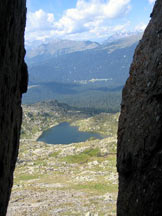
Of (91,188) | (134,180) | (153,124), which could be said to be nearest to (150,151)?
(153,124)

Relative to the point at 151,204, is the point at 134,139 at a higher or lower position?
higher

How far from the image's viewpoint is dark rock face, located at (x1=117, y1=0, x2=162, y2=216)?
44.3 ft

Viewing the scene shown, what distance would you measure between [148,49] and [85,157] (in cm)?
12348

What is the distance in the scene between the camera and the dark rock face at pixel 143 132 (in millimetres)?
13492

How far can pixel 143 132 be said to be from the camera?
15.4 meters

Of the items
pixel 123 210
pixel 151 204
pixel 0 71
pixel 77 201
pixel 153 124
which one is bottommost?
pixel 77 201

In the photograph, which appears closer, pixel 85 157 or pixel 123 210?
pixel 123 210

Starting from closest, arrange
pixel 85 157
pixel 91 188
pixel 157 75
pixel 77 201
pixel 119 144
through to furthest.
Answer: pixel 157 75
pixel 119 144
pixel 77 201
pixel 91 188
pixel 85 157

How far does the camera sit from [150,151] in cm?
1423

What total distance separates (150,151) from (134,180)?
2786 millimetres

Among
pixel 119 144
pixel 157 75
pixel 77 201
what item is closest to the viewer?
pixel 157 75

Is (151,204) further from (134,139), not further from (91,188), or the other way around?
(91,188)

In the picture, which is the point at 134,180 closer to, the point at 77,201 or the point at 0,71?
the point at 0,71

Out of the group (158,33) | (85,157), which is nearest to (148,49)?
(158,33)
